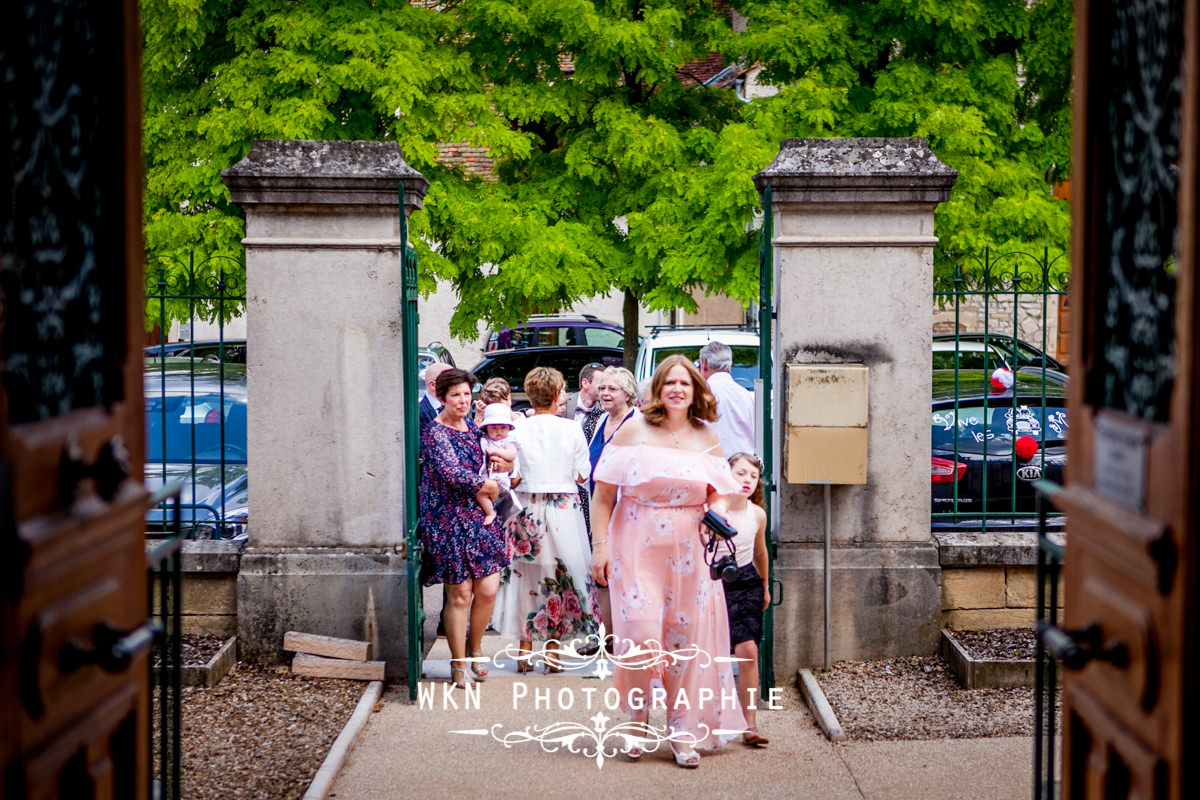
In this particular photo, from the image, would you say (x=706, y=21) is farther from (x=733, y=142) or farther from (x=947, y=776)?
(x=947, y=776)

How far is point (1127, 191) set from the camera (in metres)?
2.93

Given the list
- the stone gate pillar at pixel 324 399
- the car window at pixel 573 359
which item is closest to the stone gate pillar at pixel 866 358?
the stone gate pillar at pixel 324 399

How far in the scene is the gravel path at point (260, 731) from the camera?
5.52 metres

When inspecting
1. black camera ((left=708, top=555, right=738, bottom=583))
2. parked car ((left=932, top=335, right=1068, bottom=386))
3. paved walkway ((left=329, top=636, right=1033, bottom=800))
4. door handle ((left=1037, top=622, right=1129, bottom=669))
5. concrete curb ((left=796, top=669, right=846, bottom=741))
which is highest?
parked car ((left=932, top=335, right=1068, bottom=386))

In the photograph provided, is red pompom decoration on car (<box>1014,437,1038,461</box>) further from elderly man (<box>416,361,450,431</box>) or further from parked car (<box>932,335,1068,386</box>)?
elderly man (<box>416,361,450,431</box>)

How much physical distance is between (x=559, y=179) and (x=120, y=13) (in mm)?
11837

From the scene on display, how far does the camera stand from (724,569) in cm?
596

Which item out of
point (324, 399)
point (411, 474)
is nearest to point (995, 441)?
point (411, 474)

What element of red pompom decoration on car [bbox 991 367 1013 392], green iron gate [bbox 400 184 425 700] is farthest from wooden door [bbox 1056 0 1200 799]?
red pompom decoration on car [bbox 991 367 1013 392]

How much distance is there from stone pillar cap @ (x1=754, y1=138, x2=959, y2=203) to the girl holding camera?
160 centimetres

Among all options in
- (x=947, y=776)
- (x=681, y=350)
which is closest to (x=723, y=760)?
(x=947, y=776)

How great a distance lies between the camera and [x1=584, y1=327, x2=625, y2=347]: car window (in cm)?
2050

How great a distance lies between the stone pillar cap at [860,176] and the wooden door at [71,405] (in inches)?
Answer: 173

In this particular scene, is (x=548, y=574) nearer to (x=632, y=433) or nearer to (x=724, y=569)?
(x=632, y=433)
